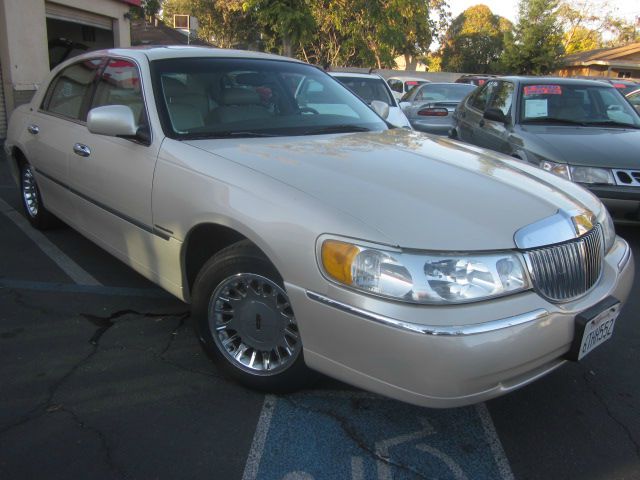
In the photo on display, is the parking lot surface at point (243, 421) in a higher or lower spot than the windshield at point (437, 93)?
lower

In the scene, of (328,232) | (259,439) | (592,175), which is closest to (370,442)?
(259,439)

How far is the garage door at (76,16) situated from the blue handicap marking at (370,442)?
1142 centimetres

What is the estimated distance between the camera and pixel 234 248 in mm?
2711

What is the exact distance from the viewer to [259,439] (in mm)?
2494

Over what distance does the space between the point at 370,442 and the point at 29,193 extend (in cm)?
425

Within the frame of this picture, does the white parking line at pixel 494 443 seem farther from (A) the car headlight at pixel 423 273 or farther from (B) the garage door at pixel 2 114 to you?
(B) the garage door at pixel 2 114

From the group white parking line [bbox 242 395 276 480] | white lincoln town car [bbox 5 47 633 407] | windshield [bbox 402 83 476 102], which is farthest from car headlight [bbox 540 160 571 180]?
windshield [bbox 402 83 476 102]

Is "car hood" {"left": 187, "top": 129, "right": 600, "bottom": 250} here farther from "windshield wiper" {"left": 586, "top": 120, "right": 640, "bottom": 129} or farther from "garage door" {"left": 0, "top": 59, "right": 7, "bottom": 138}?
"garage door" {"left": 0, "top": 59, "right": 7, "bottom": 138}

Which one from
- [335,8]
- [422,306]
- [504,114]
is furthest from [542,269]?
[335,8]

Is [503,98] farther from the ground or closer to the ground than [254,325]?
farther from the ground

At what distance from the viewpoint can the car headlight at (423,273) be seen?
2.09m

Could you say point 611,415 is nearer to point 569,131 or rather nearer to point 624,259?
point 624,259

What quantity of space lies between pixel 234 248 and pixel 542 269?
140 centimetres

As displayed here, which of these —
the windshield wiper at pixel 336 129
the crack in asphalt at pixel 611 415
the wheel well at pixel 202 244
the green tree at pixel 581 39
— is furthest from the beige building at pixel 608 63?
the wheel well at pixel 202 244
